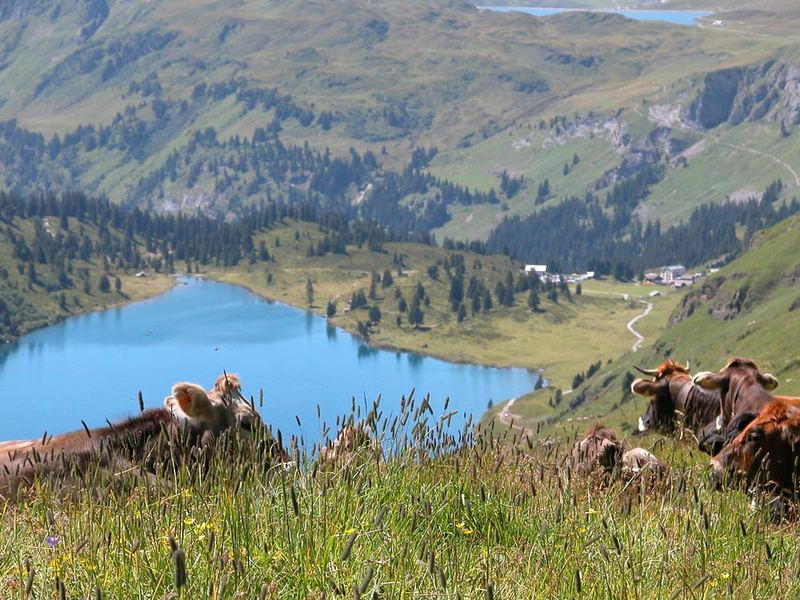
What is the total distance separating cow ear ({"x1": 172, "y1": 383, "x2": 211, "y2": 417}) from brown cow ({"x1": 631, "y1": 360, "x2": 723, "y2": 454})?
7084 mm

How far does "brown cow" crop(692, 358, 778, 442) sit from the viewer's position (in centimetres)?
1337

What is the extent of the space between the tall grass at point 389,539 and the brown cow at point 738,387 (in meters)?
4.84

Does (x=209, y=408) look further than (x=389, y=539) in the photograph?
Yes

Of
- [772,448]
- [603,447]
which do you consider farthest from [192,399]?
Result: [772,448]

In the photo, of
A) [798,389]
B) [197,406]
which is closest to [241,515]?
[197,406]

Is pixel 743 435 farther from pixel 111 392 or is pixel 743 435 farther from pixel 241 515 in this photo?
pixel 111 392

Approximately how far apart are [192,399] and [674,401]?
26.9 feet

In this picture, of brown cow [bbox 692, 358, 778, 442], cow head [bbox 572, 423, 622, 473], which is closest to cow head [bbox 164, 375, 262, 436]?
cow head [bbox 572, 423, 622, 473]

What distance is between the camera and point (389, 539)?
6863 mm

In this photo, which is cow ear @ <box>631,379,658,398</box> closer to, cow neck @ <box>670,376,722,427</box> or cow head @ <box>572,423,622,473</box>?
cow neck @ <box>670,376,722,427</box>

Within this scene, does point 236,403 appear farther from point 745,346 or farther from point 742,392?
point 745,346

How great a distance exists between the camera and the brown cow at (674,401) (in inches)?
624

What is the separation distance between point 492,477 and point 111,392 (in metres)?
186

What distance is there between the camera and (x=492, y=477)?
849 cm
